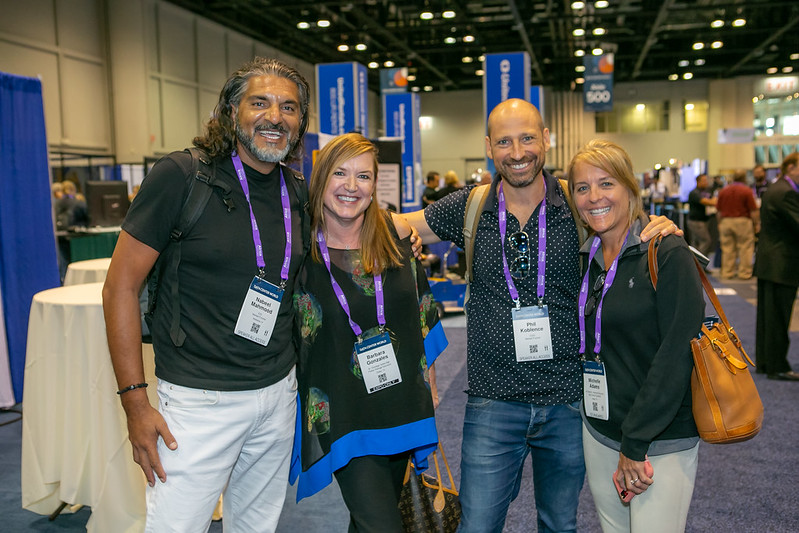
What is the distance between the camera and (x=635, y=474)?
165 centimetres

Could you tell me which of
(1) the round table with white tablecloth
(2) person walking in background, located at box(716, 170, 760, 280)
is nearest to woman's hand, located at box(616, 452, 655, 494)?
(1) the round table with white tablecloth

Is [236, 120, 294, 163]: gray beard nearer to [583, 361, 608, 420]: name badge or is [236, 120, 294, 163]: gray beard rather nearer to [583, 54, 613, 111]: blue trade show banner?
[583, 361, 608, 420]: name badge

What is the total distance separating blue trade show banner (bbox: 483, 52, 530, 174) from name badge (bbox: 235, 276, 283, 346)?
21.6 ft

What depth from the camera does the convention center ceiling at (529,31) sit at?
14.5 m

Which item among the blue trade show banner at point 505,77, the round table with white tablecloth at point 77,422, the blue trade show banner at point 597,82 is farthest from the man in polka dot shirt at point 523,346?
the blue trade show banner at point 597,82

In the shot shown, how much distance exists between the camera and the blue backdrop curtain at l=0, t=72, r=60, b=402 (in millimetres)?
4699

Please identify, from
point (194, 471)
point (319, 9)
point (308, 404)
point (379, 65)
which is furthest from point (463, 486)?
point (379, 65)

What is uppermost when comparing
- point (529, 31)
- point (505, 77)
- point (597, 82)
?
point (529, 31)

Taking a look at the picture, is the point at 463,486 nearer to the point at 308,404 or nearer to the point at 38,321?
the point at 308,404

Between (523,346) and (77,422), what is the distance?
80.3 inches

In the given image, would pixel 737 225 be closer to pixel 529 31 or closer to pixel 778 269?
pixel 778 269

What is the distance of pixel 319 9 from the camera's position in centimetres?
1416

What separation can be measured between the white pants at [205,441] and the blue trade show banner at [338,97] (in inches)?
268

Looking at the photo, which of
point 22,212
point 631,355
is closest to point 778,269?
point 631,355
